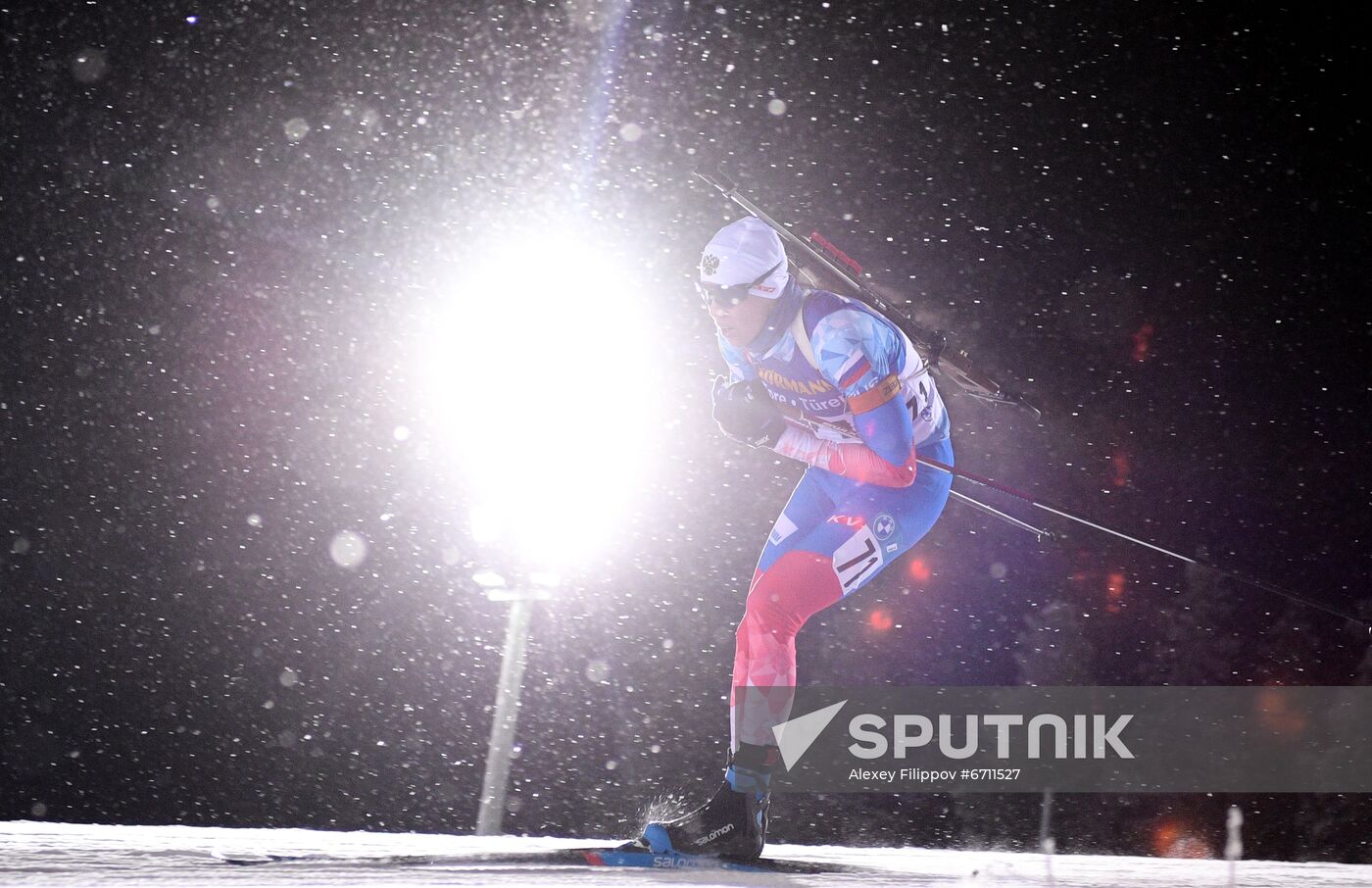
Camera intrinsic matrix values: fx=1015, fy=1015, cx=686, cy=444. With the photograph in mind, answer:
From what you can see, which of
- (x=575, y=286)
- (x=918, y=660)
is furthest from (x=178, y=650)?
(x=918, y=660)

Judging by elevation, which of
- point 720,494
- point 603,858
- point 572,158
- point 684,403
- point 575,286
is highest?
point 572,158

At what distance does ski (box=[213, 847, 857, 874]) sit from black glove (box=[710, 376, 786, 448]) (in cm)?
118

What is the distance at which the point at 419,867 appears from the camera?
2406 mm

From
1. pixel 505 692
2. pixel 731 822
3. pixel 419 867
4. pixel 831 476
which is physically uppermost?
pixel 831 476

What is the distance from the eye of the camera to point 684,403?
410 cm

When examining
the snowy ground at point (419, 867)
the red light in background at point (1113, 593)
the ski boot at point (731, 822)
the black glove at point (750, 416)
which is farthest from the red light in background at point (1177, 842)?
the black glove at point (750, 416)

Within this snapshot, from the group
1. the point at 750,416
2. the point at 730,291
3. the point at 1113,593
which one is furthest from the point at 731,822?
the point at 1113,593

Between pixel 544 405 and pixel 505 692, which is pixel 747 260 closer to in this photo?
pixel 544 405

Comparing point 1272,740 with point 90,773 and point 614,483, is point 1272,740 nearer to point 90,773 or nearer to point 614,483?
point 614,483

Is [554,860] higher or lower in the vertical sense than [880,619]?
lower

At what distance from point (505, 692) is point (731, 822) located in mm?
2063

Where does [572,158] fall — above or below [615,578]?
above

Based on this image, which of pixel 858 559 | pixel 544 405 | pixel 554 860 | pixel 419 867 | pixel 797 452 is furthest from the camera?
pixel 544 405

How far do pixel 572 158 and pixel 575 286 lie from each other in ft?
2.00
